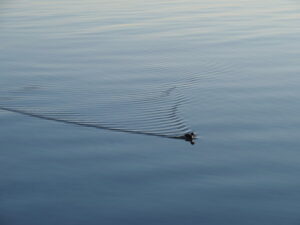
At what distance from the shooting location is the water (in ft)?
34.9

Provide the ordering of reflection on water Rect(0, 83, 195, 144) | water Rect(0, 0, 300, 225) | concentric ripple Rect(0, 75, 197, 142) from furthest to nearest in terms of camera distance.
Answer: concentric ripple Rect(0, 75, 197, 142), reflection on water Rect(0, 83, 195, 144), water Rect(0, 0, 300, 225)

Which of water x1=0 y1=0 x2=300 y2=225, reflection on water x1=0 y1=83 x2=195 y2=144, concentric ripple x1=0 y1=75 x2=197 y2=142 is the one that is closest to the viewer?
water x1=0 y1=0 x2=300 y2=225

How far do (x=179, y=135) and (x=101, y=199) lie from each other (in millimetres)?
3603

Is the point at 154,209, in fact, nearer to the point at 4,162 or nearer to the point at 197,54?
the point at 4,162

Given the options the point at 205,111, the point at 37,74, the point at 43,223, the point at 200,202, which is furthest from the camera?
the point at 37,74

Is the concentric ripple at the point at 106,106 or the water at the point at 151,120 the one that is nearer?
the water at the point at 151,120

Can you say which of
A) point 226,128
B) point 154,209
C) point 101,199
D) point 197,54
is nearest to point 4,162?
point 101,199

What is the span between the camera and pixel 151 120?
15094mm

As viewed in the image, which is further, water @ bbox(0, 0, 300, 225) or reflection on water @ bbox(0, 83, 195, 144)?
reflection on water @ bbox(0, 83, 195, 144)

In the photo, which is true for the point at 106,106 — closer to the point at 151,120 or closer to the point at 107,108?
the point at 107,108

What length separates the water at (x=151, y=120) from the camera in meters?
10.6

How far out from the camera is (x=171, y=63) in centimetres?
2036

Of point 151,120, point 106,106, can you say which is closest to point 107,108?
point 106,106

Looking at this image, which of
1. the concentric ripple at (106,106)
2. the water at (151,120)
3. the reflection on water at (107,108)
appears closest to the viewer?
the water at (151,120)
